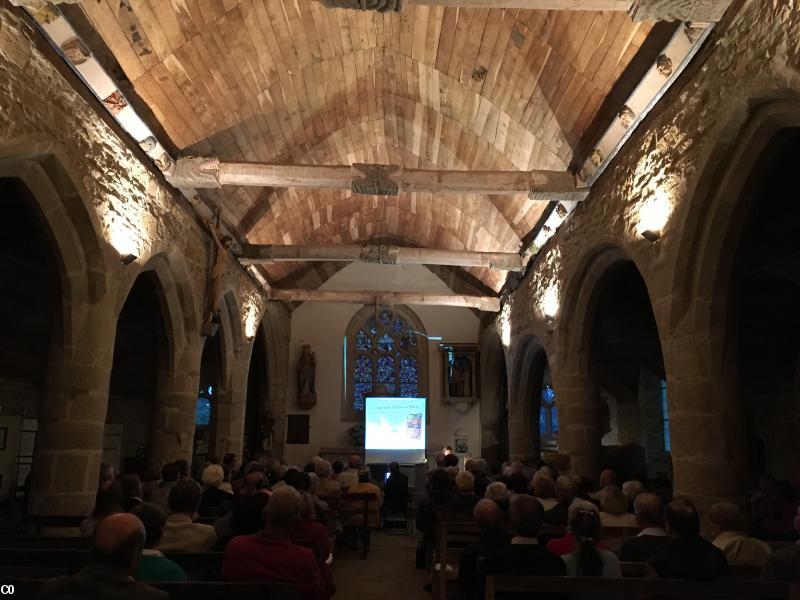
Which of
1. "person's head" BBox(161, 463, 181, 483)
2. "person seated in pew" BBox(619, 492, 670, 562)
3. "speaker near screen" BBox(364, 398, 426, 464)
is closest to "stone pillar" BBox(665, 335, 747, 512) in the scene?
"person seated in pew" BBox(619, 492, 670, 562)

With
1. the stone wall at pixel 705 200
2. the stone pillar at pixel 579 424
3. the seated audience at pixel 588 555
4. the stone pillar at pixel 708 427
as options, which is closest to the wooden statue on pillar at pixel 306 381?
the stone pillar at pixel 579 424

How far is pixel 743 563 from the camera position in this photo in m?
3.32

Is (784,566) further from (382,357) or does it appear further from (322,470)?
(382,357)

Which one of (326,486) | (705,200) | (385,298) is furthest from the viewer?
(385,298)

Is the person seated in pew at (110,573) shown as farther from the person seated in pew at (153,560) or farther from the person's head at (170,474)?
the person's head at (170,474)

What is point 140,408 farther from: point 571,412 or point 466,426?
point 571,412

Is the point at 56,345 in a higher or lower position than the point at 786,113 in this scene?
lower

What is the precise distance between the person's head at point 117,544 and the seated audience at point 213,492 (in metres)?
3.45

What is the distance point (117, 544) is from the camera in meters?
1.97

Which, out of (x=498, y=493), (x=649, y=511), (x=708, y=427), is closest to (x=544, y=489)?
(x=498, y=493)

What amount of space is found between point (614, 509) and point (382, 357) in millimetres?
11276

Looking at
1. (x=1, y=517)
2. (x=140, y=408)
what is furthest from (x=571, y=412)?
(x=140, y=408)

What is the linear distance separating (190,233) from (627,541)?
6266 millimetres

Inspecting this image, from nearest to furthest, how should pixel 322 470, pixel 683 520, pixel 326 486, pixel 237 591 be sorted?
pixel 237 591
pixel 683 520
pixel 326 486
pixel 322 470
